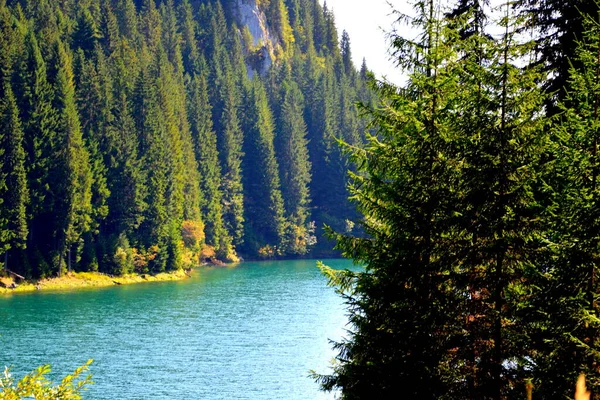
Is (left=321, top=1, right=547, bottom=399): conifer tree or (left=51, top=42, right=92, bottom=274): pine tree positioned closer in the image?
(left=321, top=1, right=547, bottom=399): conifer tree

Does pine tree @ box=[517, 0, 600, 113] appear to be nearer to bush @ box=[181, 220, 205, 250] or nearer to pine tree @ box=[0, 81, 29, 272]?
pine tree @ box=[0, 81, 29, 272]

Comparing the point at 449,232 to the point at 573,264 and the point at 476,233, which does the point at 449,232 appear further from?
the point at 573,264

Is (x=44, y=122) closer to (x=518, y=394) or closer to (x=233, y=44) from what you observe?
(x=518, y=394)

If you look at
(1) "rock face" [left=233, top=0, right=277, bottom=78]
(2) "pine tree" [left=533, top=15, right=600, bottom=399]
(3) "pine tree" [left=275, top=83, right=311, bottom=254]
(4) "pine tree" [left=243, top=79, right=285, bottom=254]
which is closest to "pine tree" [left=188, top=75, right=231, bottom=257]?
(4) "pine tree" [left=243, top=79, right=285, bottom=254]

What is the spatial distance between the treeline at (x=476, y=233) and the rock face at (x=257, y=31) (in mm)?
163993

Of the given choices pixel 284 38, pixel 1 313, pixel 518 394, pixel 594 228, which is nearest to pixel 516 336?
pixel 518 394

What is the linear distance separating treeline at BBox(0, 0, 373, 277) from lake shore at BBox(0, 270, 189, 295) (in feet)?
3.16

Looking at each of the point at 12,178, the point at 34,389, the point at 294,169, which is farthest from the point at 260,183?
the point at 34,389

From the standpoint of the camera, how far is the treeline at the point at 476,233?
1448 centimetres

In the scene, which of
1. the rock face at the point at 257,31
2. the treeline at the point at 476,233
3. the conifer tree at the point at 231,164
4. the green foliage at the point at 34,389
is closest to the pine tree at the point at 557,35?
the treeline at the point at 476,233

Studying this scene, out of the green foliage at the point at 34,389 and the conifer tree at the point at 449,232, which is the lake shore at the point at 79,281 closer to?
the conifer tree at the point at 449,232

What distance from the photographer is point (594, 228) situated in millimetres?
14289

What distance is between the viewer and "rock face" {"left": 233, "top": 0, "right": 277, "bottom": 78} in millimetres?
180000

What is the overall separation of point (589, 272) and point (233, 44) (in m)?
151
